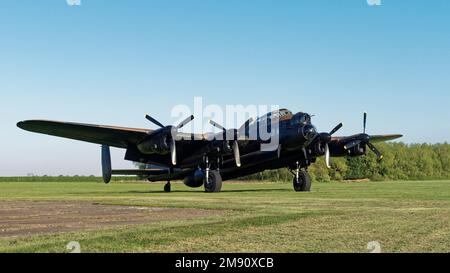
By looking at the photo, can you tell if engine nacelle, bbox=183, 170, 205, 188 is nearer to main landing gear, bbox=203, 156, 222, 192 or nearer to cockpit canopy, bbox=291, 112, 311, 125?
main landing gear, bbox=203, 156, 222, 192

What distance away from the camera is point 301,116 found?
33.2m

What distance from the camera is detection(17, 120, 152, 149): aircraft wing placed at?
2995 cm

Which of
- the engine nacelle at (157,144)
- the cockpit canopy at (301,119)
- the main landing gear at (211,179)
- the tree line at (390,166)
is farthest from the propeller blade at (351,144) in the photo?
the tree line at (390,166)

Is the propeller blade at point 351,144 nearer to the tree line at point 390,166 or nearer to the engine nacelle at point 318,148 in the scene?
the engine nacelle at point 318,148

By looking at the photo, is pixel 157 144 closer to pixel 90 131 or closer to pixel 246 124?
pixel 90 131

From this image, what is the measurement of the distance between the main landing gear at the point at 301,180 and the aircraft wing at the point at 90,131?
11.6 metres

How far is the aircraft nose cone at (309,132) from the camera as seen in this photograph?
3250 cm

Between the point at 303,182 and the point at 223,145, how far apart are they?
6.93 m

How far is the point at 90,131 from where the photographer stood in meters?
32.0

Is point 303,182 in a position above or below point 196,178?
below

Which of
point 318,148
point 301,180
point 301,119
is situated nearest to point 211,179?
point 301,180

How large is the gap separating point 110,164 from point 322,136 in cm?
1505

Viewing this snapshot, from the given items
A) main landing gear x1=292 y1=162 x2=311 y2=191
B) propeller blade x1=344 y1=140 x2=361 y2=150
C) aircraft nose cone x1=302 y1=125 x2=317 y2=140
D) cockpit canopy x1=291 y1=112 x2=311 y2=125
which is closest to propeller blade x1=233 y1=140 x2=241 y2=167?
cockpit canopy x1=291 y1=112 x2=311 y2=125
